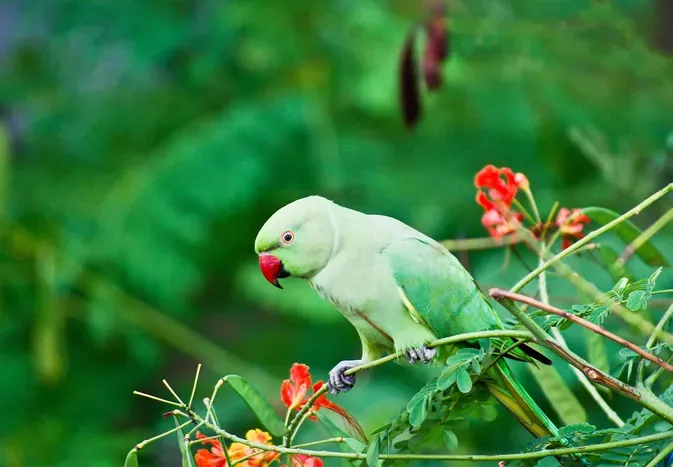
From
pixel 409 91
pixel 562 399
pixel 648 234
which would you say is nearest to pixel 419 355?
pixel 562 399

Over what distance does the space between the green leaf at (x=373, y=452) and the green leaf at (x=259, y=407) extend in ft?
0.26

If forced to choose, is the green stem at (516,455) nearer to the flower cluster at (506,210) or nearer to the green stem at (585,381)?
the green stem at (585,381)

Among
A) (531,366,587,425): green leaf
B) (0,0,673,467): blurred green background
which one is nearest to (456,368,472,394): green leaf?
(531,366,587,425): green leaf

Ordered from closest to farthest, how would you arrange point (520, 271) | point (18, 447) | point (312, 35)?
point (520, 271), point (18, 447), point (312, 35)

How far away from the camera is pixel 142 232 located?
8.95 feet

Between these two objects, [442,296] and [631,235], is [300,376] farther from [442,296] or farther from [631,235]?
[631,235]

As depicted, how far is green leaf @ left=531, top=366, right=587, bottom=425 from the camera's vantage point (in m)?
0.98

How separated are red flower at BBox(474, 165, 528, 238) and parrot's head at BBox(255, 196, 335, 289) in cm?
19

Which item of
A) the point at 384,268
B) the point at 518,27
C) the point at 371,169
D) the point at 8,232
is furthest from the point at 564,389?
the point at 8,232

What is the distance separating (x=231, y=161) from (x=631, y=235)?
1.88 metres

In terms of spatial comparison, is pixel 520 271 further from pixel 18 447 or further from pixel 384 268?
pixel 18 447

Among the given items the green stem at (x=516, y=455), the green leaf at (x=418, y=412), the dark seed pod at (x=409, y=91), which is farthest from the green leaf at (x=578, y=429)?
the dark seed pod at (x=409, y=91)

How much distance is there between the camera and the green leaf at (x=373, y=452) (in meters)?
0.77

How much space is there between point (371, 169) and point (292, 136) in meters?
0.30
